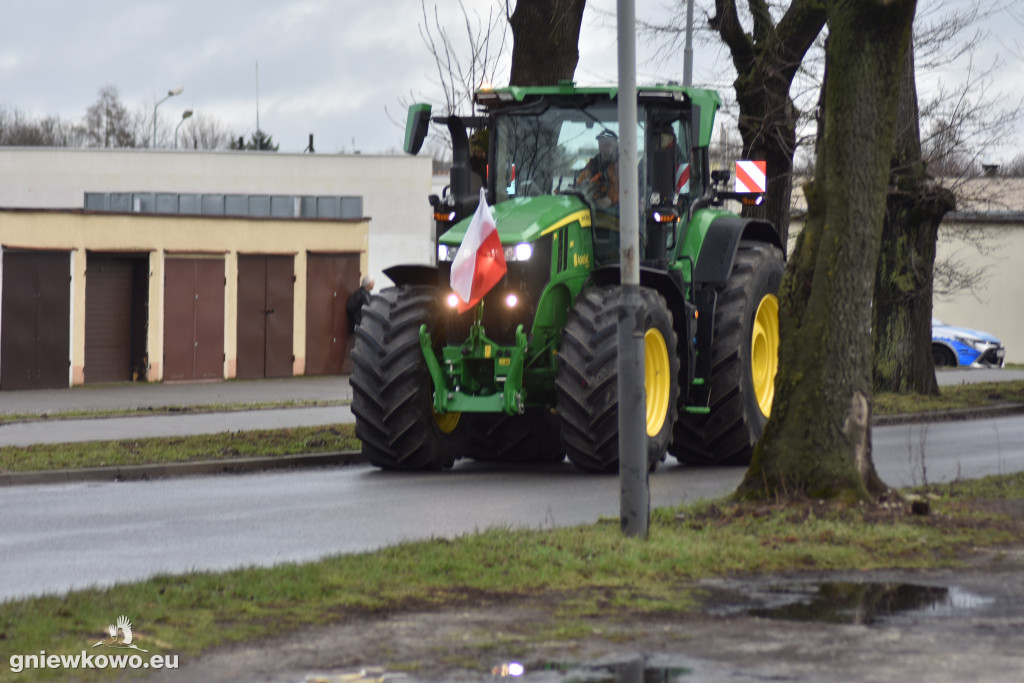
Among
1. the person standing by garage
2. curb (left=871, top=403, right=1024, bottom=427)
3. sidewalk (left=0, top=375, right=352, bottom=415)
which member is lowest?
curb (left=871, top=403, right=1024, bottom=427)

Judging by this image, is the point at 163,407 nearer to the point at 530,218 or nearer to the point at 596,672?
the point at 530,218

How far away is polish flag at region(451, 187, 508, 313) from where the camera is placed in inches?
515

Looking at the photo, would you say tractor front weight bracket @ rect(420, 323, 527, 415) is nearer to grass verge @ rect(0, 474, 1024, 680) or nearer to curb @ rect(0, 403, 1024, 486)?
curb @ rect(0, 403, 1024, 486)

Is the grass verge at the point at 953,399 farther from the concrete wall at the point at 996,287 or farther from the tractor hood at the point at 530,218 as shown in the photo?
the concrete wall at the point at 996,287

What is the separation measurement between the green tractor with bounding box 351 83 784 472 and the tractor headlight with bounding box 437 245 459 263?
0.02 m

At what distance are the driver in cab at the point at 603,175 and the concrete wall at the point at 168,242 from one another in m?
16.3

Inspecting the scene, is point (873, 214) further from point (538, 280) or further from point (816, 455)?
point (538, 280)

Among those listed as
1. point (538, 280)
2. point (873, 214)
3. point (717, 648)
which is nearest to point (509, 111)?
point (538, 280)

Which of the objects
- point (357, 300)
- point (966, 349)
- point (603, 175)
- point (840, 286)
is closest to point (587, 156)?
point (603, 175)

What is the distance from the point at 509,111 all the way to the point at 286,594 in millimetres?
7952

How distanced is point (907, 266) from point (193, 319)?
14151 mm

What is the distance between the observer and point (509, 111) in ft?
48.0

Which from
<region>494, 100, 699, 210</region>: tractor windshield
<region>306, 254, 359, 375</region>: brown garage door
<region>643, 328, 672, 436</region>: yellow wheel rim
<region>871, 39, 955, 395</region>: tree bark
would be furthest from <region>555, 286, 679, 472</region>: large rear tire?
<region>306, 254, 359, 375</region>: brown garage door

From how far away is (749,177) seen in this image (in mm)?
16234
